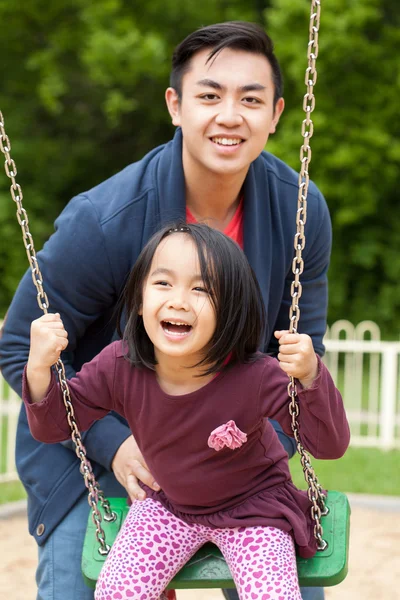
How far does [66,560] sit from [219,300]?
1.00 meters

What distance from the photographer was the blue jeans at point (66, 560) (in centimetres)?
278

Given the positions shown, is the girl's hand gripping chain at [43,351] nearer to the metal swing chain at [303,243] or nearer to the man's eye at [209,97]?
the metal swing chain at [303,243]

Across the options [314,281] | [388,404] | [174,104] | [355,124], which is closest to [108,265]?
[174,104]

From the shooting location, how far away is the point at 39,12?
14164 millimetres

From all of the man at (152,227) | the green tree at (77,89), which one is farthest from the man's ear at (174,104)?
the green tree at (77,89)

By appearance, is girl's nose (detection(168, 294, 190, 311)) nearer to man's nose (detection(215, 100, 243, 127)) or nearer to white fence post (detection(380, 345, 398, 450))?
man's nose (detection(215, 100, 243, 127))

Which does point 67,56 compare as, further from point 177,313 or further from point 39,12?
point 177,313

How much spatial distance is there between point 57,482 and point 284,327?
0.86 metres

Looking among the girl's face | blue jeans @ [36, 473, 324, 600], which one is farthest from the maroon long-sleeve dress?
blue jeans @ [36, 473, 324, 600]

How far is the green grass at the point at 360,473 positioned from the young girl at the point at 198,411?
14.2 feet

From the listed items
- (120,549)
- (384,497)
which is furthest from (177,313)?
(384,497)

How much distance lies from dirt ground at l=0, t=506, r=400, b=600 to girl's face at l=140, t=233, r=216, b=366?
3.23 metres

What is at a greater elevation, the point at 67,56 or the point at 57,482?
the point at 67,56

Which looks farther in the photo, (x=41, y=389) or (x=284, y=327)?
(x=284, y=327)
